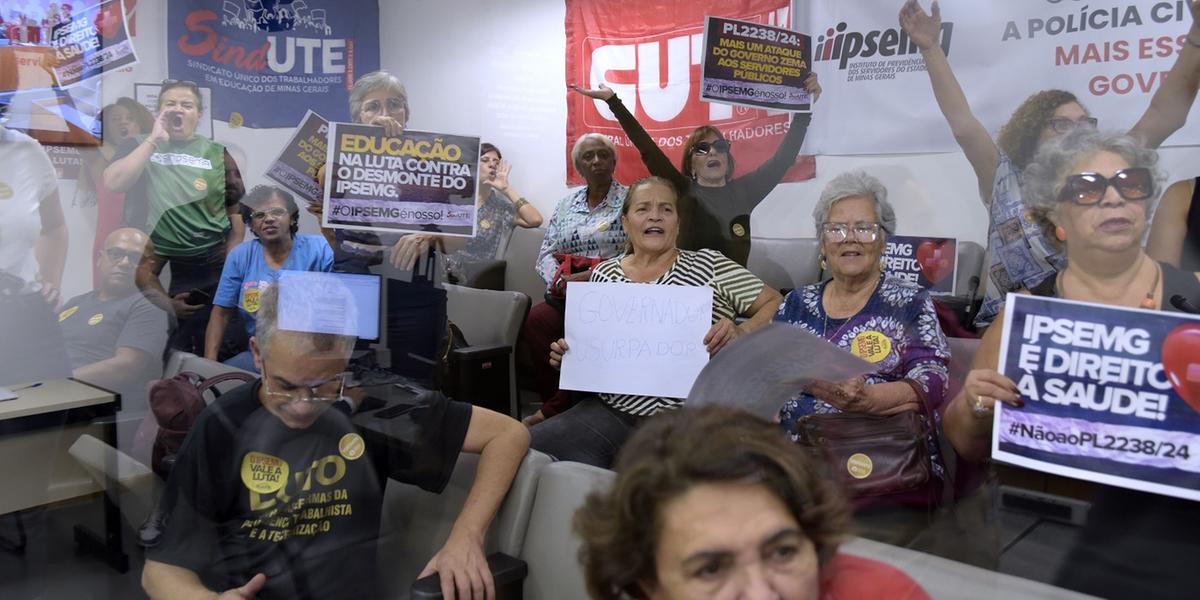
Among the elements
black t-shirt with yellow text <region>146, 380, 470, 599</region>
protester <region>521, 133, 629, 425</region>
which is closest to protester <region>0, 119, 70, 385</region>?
black t-shirt with yellow text <region>146, 380, 470, 599</region>

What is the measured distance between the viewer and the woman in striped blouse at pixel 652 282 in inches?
92.4

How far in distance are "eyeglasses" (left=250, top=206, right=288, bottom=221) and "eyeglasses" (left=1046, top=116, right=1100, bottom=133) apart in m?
2.29

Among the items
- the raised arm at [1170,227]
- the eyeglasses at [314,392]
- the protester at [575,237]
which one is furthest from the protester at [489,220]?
the raised arm at [1170,227]

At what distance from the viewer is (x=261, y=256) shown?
2.70 metres

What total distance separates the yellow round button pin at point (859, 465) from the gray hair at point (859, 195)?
64 centimetres

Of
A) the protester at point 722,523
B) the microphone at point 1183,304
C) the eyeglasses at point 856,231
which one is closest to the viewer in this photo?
the protester at point 722,523

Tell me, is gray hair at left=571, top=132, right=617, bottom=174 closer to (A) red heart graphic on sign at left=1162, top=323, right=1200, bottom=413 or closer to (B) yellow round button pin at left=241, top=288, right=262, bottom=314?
(B) yellow round button pin at left=241, top=288, right=262, bottom=314

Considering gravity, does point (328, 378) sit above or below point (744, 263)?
below

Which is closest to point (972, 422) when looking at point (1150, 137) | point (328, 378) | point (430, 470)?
point (1150, 137)

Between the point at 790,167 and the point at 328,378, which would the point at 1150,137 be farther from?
the point at 328,378

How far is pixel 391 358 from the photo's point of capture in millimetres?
2297

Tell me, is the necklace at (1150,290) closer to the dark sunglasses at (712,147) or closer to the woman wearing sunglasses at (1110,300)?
the woman wearing sunglasses at (1110,300)

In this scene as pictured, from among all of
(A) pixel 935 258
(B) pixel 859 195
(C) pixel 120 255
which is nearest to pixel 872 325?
(B) pixel 859 195

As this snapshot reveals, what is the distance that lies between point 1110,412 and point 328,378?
4.87 feet
